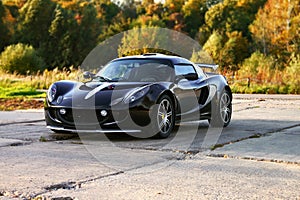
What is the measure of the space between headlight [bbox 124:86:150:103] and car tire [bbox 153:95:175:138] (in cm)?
26

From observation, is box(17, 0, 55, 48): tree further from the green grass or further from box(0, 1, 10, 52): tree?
the green grass

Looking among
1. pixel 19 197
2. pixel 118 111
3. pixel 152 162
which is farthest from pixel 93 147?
pixel 19 197

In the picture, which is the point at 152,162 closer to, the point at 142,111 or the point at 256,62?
the point at 142,111

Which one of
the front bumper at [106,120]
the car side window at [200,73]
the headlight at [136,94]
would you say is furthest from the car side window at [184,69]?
the front bumper at [106,120]

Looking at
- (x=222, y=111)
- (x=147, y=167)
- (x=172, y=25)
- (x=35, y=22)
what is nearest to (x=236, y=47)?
(x=172, y=25)

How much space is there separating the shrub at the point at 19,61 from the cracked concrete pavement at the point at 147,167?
3139 cm

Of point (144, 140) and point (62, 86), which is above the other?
point (62, 86)

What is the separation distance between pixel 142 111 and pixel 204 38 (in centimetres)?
5559

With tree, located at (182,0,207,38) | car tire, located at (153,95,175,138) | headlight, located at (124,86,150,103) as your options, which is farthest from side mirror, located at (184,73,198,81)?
tree, located at (182,0,207,38)

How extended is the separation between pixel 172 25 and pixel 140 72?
6343cm

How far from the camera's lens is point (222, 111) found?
859 centimetres

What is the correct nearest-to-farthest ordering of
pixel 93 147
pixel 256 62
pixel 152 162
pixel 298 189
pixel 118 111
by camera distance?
pixel 298 189 < pixel 152 162 < pixel 93 147 < pixel 118 111 < pixel 256 62

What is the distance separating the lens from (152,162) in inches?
200

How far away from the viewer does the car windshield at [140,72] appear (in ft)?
24.5
